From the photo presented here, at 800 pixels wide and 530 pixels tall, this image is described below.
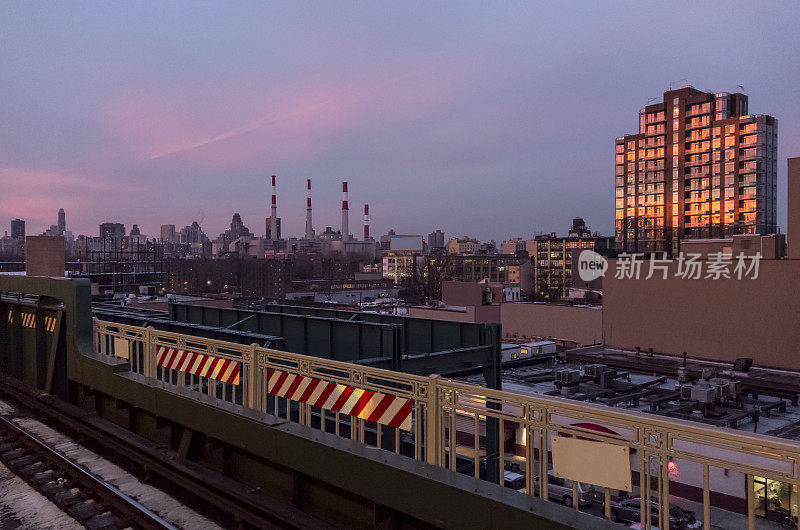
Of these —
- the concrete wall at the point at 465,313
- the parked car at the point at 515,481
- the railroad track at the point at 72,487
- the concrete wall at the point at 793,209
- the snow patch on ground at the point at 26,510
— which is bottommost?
the parked car at the point at 515,481

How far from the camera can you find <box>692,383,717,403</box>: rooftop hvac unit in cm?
2564

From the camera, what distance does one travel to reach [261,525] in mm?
6312

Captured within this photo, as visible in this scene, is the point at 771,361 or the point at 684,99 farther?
the point at 684,99

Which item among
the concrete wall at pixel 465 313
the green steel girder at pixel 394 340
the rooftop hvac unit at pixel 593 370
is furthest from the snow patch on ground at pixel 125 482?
the concrete wall at pixel 465 313

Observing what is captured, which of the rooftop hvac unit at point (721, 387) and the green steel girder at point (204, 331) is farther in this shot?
the rooftop hvac unit at point (721, 387)

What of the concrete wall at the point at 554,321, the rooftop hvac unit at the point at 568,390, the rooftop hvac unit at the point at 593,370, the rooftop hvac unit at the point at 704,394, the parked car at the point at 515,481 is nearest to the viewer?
the parked car at the point at 515,481

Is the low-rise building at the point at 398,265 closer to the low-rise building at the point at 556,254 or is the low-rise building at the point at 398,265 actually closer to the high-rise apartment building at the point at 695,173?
the low-rise building at the point at 556,254

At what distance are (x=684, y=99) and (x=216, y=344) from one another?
121 metres

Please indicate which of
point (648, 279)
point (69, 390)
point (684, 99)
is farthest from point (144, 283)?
point (684, 99)

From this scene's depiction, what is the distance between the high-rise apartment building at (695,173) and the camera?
102 m

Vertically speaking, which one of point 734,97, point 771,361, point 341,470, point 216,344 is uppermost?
point 734,97

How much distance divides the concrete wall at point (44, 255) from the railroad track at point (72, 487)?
691 centimetres

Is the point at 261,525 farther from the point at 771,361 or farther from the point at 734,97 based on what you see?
the point at 734,97

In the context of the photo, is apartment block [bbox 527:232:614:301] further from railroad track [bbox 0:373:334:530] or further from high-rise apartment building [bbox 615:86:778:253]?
railroad track [bbox 0:373:334:530]
